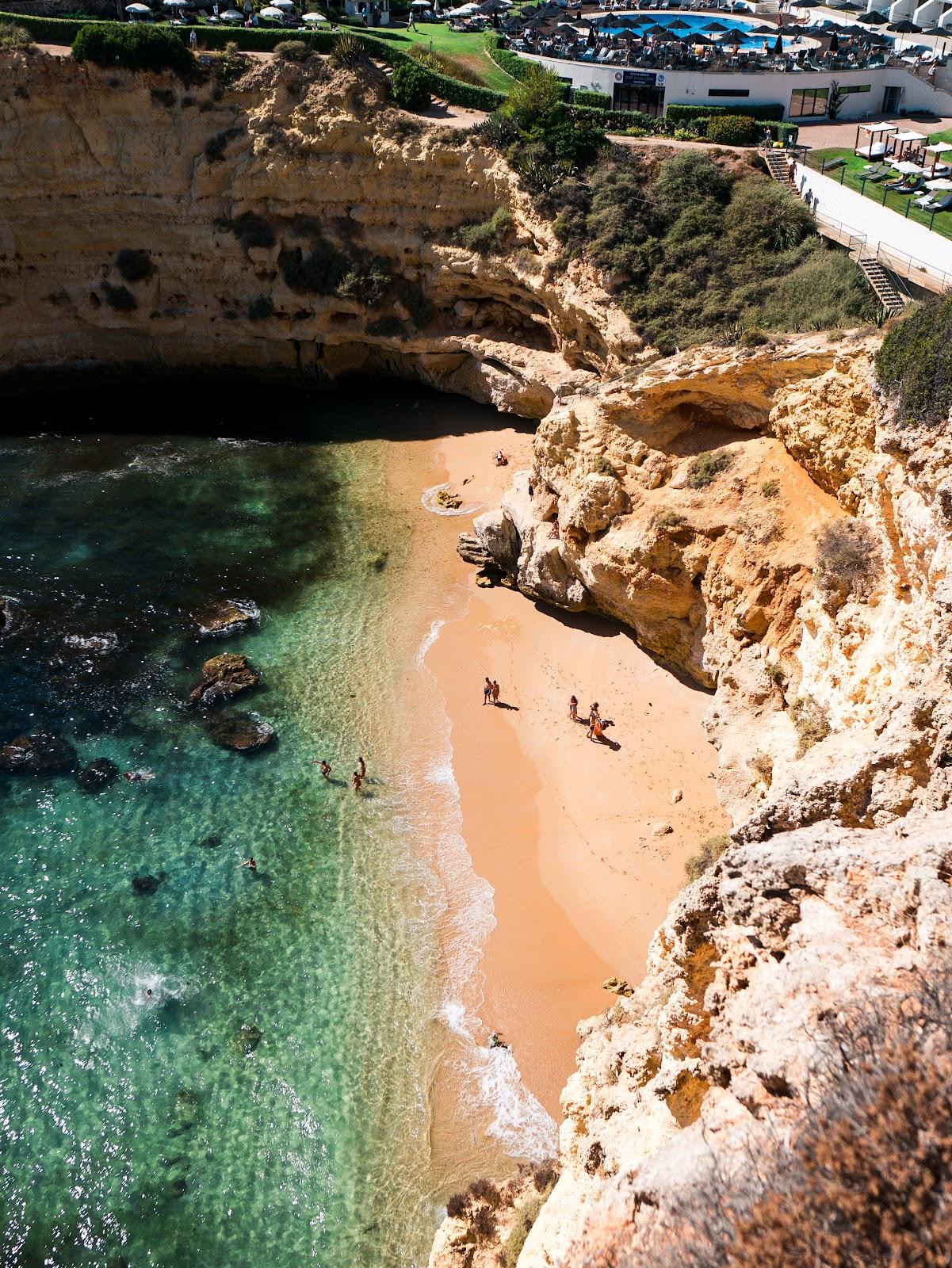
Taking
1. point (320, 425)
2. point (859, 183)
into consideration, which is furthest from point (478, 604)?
point (859, 183)

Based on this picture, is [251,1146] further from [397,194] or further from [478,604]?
[397,194]

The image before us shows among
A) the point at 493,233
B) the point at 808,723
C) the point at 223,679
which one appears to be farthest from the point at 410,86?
the point at 808,723

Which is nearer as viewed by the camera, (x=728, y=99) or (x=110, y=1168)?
(x=110, y=1168)

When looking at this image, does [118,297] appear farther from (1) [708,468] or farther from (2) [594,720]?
(2) [594,720]

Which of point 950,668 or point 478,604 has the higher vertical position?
point 950,668

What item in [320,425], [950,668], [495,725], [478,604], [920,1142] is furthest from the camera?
[320,425]

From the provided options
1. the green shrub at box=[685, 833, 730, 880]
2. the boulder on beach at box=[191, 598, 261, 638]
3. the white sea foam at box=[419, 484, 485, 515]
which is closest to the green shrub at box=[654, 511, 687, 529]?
the green shrub at box=[685, 833, 730, 880]

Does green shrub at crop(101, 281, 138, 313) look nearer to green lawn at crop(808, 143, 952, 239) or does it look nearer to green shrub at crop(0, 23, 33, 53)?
green shrub at crop(0, 23, 33, 53)

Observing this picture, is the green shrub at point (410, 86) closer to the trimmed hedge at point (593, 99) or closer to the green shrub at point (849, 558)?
the trimmed hedge at point (593, 99)
